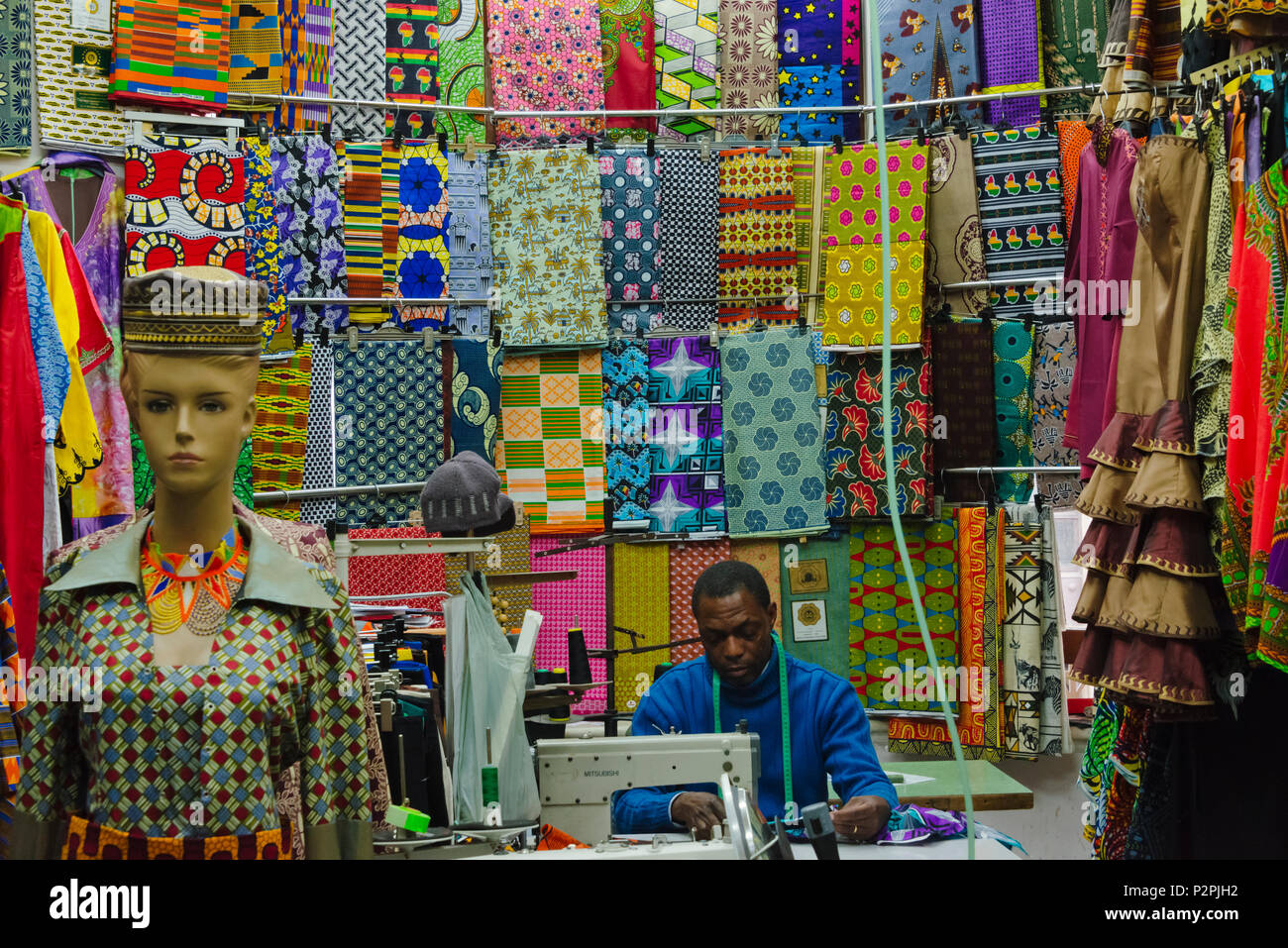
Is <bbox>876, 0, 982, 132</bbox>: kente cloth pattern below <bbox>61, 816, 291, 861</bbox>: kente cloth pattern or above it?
above

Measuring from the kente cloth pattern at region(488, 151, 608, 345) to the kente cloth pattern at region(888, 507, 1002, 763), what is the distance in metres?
1.83

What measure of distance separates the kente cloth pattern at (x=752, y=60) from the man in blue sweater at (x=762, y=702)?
127 inches

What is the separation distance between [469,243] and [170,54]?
1377 millimetres

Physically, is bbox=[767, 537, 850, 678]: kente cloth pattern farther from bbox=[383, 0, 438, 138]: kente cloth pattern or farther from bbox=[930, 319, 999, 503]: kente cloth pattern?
bbox=[383, 0, 438, 138]: kente cloth pattern

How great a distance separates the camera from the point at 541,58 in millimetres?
6043

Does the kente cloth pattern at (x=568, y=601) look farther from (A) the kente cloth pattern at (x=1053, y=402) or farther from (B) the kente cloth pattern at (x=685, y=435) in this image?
(A) the kente cloth pattern at (x=1053, y=402)

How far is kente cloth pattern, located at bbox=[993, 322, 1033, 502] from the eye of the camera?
5969mm

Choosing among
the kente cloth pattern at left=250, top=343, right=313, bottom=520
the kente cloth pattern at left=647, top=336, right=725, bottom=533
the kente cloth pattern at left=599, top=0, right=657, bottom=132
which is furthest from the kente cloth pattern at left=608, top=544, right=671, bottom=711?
the kente cloth pattern at left=599, top=0, right=657, bottom=132

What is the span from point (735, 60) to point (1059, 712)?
3183 millimetres

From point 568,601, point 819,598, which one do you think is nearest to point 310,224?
point 568,601

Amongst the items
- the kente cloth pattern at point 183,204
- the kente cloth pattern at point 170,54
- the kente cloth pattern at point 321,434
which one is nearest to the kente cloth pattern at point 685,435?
the kente cloth pattern at point 321,434

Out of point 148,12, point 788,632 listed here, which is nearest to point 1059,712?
point 788,632

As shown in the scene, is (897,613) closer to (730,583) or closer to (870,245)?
(870,245)
